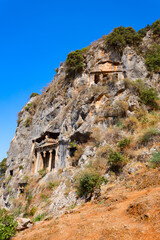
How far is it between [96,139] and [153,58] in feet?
48.4

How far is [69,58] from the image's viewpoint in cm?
2750

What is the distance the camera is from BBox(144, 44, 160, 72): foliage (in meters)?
22.8

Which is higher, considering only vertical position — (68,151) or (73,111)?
(73,111)

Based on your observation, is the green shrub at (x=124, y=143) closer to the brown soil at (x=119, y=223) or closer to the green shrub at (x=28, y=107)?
the brown soil at (x=119, y=223)

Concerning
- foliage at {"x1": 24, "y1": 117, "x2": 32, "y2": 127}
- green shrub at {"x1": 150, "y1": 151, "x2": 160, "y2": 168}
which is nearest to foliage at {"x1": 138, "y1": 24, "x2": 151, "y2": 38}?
green shrub at {"x1": 150, "y1": 151, "x2": 160, "y2": 168}

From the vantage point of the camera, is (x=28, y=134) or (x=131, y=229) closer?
(x=131, y=229)

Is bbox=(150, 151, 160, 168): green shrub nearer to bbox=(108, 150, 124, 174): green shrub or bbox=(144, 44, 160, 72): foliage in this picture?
bbox=(108, 150, 124, 174): green shrub

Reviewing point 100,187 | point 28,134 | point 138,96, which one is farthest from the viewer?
point 28,134

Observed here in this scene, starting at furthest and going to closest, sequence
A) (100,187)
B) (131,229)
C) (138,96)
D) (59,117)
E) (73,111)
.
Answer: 1. (59,117)
2. (73,111)
3. (138,96)
4. (100,187)
5. (131,229)

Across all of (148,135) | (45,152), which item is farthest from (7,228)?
(45,152)

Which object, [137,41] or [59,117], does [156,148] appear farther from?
[137,41]

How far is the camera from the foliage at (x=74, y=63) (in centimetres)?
2614

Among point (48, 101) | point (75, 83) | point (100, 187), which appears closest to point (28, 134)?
point (48, 101)

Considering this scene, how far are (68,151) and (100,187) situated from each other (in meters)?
9.71
